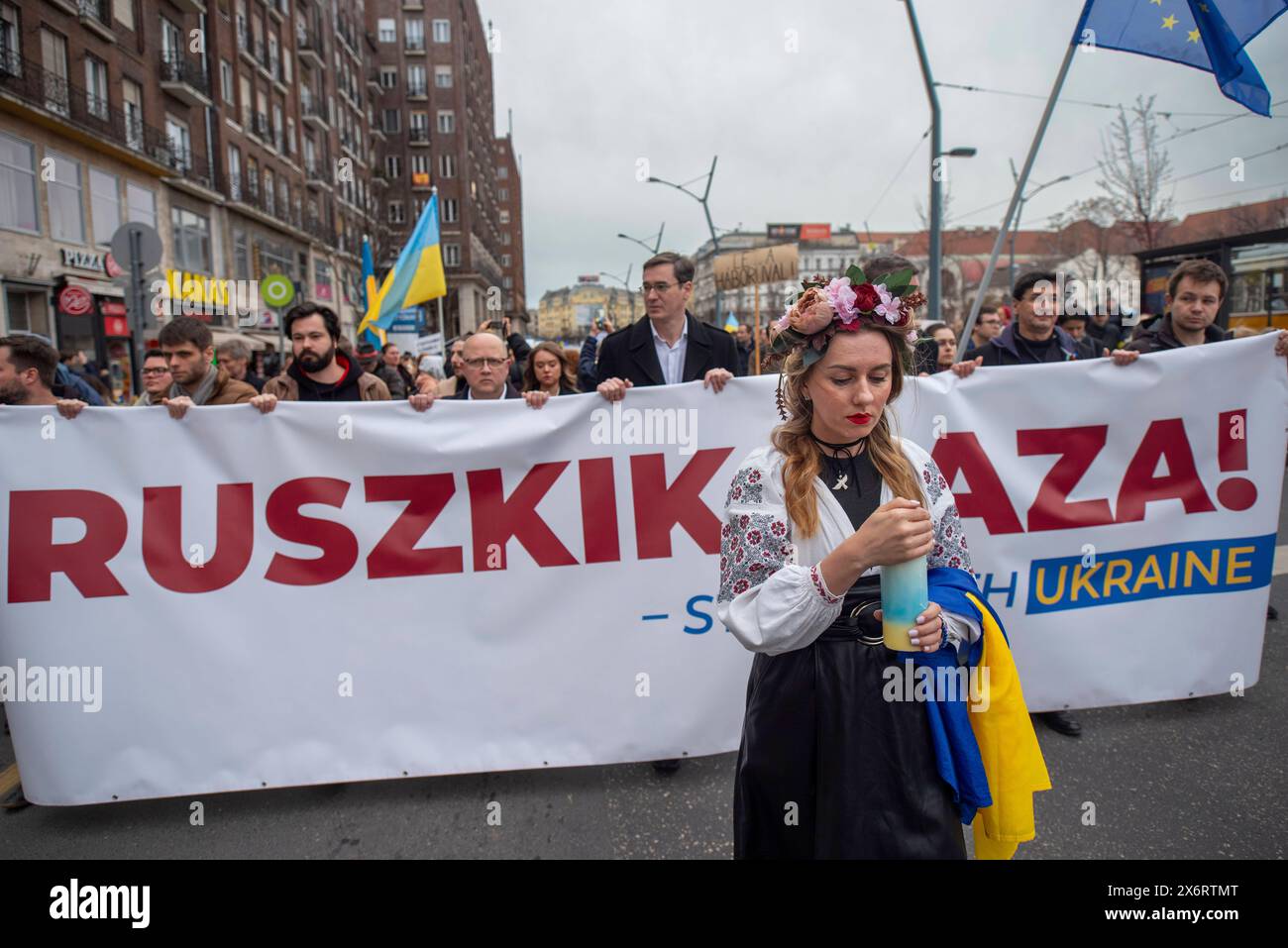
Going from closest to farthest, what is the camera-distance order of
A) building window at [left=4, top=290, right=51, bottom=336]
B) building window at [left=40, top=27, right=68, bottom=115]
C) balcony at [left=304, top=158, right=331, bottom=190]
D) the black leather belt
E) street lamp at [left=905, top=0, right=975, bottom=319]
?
1. the black leather belt
2. street lamp at [left=905, top=0, right=975, bottom=319]
3. building window at [left=4, top=290, right=51, bottom=336]
4. building window at [left=40, top=27, right=68, bottom=115]
5. balcony at [left=304, top=158, right=331, bottom=190]

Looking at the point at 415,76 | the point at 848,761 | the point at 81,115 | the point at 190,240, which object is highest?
the point at 415,76

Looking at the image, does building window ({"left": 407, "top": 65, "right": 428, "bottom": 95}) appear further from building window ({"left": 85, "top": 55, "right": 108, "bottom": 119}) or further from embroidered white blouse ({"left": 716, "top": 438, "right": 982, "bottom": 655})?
embroidered white blouse ({"left": 716, "top": 438, "right": 982, "bottom": 655})

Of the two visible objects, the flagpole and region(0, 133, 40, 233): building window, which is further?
region(0, 133, 40, 233): building window

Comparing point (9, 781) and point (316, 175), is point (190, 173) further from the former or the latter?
point (9, 781)

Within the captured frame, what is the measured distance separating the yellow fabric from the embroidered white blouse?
2.4 inches

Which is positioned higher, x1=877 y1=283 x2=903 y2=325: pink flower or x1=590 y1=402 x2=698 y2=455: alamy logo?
x1=877 y1=283 x2=903 y2=325: pink flower

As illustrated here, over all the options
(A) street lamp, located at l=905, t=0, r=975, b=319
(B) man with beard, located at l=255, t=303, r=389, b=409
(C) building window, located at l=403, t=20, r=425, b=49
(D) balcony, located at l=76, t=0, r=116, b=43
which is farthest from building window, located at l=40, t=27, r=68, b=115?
(C) building window, located at l=403, t=20, r=425, b=49

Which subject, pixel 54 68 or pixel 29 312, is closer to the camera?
pixel 29 312

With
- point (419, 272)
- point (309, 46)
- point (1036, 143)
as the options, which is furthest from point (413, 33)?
point (1036, 143)

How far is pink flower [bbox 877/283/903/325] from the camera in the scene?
1.73 meters

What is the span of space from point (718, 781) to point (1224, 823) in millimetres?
1827

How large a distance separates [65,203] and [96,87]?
4439 millimetres
